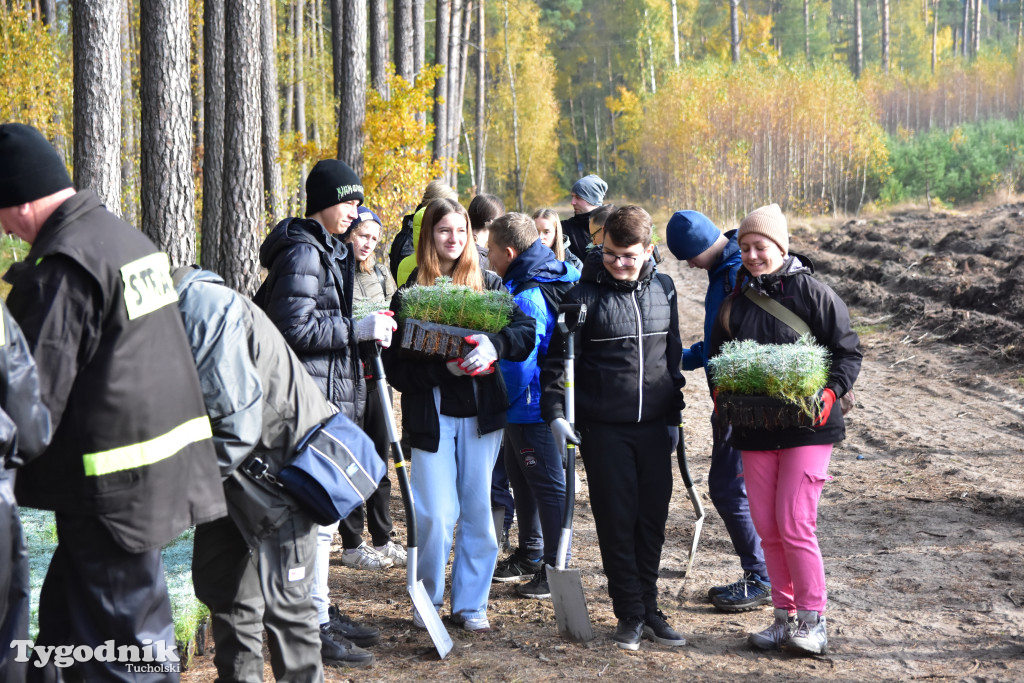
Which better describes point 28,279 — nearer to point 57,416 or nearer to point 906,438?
point 57,416

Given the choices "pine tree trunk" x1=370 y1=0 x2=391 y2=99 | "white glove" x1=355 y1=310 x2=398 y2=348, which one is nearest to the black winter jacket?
"white glove" x1=355 y1=310 x2=398 y2=348

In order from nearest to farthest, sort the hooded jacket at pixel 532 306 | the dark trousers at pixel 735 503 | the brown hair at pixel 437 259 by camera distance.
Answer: the brown hair at pixel 437 259
the hooded jacket at pixel 532 306
the dark trousers at pixel 735 503

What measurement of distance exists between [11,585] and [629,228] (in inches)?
114

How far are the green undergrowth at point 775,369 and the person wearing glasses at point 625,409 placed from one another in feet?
1.20

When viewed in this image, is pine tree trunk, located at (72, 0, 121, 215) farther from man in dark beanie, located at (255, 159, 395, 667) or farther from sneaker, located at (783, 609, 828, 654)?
sneaker, located at (783, 609, 828, 654)

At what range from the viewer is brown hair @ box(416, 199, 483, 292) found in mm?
4602

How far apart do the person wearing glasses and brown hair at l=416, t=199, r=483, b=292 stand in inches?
21.0

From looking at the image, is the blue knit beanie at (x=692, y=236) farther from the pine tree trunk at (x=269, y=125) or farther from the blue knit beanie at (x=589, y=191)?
the pine tree trunk at (x=269, y=125)

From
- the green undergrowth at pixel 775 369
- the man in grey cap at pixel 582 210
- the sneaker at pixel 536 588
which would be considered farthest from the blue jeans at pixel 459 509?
the man in grey cap at pixel 582 210

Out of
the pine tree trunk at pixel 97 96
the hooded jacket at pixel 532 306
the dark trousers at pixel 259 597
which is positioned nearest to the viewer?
the dark trousers at pixel 259 597

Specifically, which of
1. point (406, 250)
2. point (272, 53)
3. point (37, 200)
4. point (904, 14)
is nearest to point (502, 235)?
point (406, 250)

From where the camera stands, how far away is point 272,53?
733 inches

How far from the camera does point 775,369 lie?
403 cm

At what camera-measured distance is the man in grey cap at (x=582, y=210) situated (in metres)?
7.71
